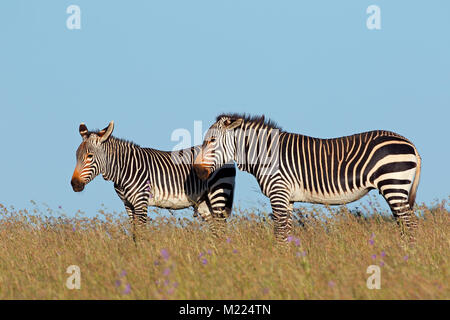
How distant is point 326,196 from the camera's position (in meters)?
11.2

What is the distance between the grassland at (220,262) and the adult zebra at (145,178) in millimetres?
740

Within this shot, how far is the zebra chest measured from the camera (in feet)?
36.4

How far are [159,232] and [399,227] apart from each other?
196 inches

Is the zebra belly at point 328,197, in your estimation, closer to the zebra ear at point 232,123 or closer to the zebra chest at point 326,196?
the zebra chest at point 326,196

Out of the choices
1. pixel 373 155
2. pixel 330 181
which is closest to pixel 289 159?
pixel 330 181

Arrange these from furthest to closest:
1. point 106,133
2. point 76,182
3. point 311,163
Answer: point 106,133 < point 76,182 < point 311,163

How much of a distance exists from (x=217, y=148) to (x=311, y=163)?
2072 mm

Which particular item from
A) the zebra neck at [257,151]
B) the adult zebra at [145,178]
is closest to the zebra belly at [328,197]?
the zebra neck at [257,151]

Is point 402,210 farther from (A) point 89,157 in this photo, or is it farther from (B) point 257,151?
(A) point 89,157

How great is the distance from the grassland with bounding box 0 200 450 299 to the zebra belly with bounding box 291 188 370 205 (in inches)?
11.0

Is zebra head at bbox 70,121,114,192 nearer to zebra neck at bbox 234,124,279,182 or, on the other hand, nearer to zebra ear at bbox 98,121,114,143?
zebra ear at bbox 98,121,114,143

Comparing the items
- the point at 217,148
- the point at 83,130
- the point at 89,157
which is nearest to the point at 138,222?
the point at 89,157

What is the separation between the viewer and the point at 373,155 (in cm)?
1100
